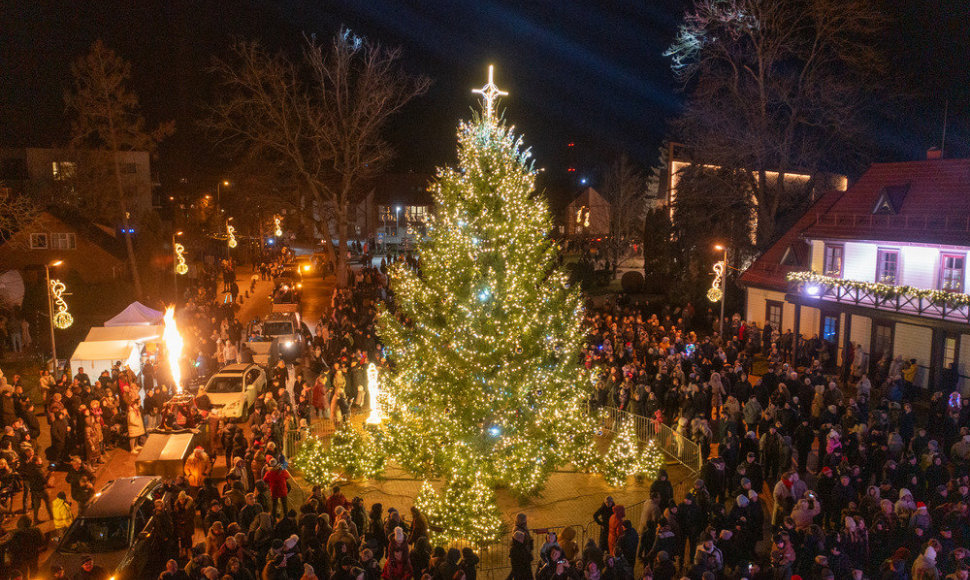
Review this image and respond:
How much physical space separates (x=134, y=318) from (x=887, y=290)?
25838mm

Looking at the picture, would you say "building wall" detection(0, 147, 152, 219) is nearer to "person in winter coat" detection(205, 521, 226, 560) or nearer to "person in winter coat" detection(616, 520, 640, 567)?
"person in winter coat" detection(205, 521, 226, 560)

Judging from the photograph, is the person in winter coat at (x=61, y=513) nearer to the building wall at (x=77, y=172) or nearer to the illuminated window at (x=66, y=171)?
the building wall at (x=77, y=172)

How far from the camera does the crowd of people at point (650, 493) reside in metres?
9.12

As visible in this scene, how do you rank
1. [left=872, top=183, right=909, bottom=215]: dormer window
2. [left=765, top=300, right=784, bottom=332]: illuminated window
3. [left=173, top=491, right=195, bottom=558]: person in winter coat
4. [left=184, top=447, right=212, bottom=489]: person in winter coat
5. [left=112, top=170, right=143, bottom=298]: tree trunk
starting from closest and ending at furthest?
[left=173, top=491, right=195, bottom=558]: person in winter coat < [left=184, top=447, right=212, bottom=489]: person in winter coat < [left=872, top=183, right=909, bottom=215]: dormer window < [left=765, top=300, right=784, bottom=332]: illuminated window < [left=112, top=170, right=143, bottom=298]: tree trunk

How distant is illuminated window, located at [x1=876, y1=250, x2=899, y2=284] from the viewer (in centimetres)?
2430

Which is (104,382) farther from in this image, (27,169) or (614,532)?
(27,169)

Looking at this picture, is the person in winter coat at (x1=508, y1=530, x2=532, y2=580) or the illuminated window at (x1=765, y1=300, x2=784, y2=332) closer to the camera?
the person in winter coat at (x1=508, y1=530, x2=532, y2=580)

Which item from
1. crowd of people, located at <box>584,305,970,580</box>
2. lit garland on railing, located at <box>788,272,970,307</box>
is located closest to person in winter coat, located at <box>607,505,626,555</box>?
crowd of people, located at <box>584,305,970,580</box>

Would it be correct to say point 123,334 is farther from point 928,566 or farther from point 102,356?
point 928,566

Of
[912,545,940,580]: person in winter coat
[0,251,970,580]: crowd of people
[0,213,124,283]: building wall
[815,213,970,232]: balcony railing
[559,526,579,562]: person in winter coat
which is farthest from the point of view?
[0,213,124,283]: building wall

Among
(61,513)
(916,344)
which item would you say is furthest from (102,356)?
(916,344)

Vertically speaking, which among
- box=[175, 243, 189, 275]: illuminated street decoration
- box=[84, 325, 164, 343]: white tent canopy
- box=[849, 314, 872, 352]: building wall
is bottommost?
box=[849, 314, 872, 352]: building wall

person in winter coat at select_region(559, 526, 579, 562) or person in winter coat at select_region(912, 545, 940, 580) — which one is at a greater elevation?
person in winter coat at select_region(912, 545, 940, 580)

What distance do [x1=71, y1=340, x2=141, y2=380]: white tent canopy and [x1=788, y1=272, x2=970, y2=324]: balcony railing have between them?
80.6 ft
